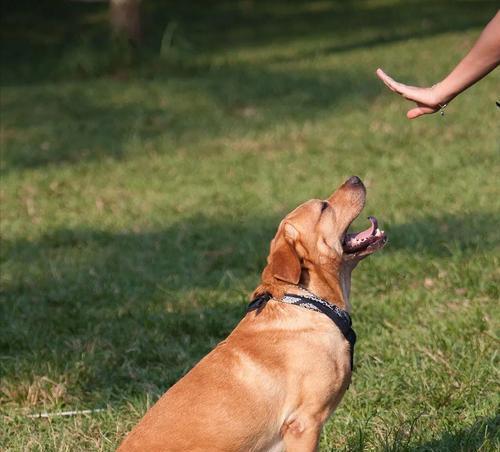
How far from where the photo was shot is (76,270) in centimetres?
860

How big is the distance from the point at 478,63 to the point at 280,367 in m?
1.60

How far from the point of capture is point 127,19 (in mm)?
20906

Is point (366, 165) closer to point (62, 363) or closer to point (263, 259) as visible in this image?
point (263, 259)

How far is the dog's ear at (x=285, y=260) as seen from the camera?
14.8 ft

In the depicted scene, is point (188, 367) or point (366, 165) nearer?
point (188, 367)

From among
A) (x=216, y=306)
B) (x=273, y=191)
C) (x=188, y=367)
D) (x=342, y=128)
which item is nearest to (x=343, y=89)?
(x=342, y=128)

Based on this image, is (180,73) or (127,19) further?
(127,19)

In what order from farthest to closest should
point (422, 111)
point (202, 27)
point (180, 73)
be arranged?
point (202, 27) < point (180, 73) < point (422, 111)

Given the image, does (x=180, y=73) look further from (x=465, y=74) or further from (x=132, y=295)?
(x=465, y=74)

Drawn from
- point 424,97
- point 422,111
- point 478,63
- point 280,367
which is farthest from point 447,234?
point 280,367

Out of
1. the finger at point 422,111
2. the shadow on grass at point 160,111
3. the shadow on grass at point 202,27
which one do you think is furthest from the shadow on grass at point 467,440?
the shadow on grass at point 202,27

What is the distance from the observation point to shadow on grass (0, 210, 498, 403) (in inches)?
247

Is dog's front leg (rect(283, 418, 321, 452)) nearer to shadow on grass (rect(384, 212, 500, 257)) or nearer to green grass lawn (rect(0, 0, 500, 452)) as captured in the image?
green grass lawn (rect(0, 0, 500, 452))

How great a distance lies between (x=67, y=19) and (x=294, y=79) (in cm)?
1225
